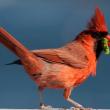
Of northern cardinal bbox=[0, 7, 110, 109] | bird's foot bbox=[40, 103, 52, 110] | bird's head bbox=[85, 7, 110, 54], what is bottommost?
bird's foot bbox=[40, 103, 52, 110]

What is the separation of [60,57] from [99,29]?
28 centimetres

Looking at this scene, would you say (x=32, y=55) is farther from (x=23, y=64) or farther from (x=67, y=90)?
(x=67, y=90)

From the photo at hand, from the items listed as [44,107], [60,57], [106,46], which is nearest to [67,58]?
[60,57]

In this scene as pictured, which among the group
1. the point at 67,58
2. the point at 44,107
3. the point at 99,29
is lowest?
the point at 44,107

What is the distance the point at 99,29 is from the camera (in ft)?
7.74

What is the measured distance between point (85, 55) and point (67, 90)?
27 cm

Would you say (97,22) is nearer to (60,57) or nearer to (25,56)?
(60,57)

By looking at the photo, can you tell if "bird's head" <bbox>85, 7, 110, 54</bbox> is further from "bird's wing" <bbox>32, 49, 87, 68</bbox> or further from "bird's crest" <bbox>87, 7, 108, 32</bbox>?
"bird's wing" <bbox>32, 49, 87, 68</bbox>

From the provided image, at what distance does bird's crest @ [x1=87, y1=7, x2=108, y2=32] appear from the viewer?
229cm

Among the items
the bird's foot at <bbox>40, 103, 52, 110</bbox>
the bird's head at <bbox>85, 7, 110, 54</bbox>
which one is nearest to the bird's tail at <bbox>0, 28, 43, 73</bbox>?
the bird's foot at <bbox>40, 103, 52, 110</bbox>

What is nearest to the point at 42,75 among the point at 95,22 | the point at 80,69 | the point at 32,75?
the point at 32,75

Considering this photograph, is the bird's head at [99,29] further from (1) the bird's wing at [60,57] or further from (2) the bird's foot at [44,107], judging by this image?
(2) the bird's foot at [44,107]

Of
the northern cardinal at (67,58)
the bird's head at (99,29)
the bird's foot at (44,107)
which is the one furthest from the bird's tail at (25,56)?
the bird's head at (99,29)

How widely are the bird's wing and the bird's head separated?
17cm
